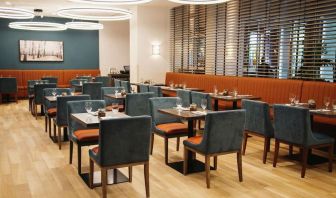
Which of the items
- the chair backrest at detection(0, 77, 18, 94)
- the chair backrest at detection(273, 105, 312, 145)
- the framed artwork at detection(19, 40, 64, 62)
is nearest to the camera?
the chair backrest at detection(273, 105, 312, 145)

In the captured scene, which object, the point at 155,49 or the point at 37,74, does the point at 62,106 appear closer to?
the point at 155,49

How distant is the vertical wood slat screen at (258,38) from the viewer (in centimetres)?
644

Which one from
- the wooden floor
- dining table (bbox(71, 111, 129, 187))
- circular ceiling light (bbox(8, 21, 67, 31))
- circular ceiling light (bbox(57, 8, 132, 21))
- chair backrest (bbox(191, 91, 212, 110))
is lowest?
the wooden floor

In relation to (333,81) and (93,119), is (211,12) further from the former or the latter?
(93,119)

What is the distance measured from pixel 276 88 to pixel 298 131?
2.81 metres

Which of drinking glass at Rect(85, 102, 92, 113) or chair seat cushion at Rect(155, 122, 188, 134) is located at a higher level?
drinking glass at Rect(85, 102, 92, 113)

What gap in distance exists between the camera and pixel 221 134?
387 cm

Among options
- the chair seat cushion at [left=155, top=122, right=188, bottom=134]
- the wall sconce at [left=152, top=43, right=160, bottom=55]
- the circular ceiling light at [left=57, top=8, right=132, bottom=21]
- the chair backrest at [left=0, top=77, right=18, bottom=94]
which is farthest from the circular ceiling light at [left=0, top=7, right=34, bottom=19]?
the chair seat cushion at [left=155, top=122, right=188, bottom=134]

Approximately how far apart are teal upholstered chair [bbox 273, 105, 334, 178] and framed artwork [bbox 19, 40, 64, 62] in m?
11.1

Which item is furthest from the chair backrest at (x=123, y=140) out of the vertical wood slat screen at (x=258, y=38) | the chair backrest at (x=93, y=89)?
the chair backrest at (x=93, y=89)

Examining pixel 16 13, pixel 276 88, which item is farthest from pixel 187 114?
pixel 16 13

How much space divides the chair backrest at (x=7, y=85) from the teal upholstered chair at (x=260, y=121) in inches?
353

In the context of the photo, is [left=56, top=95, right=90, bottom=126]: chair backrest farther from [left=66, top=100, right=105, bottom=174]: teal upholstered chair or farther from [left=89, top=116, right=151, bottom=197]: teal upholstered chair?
[left=89, top=116, right=151, bottom=197]: teal upholstered chair

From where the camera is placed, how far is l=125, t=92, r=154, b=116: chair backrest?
19.6 feet
